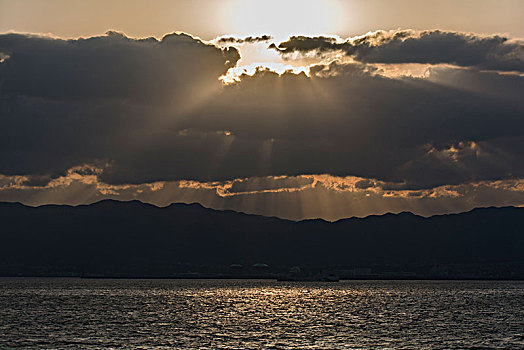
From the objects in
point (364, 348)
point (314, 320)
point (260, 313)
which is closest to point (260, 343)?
point (364, 348)

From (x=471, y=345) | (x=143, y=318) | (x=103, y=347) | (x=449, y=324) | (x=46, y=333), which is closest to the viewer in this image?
(x=103, y=347)

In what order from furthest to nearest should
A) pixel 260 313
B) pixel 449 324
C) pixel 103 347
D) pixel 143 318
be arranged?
pixel 260 313 → pixel 143 318 → pixel 449 324 → pixel 103 347

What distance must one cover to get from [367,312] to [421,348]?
7885 centimetres

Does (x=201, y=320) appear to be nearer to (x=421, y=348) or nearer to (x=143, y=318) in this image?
(x=143, y=318)

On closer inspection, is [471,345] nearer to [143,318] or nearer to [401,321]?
[401,321]

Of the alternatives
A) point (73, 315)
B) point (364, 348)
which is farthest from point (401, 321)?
point (73, 315)

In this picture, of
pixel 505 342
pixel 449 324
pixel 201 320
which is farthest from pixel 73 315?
pixel 505 342

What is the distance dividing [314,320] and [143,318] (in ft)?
126

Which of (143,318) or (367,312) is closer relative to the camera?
(143,318)

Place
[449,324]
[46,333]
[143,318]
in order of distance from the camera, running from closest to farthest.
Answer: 1. [46,333]
2. [449,324]
3. [143,318]

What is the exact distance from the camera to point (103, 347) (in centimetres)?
10825

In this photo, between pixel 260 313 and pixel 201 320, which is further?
pixel 260 313

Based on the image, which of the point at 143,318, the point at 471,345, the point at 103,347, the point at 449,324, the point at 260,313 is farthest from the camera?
the point at 260,313

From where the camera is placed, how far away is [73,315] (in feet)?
565
